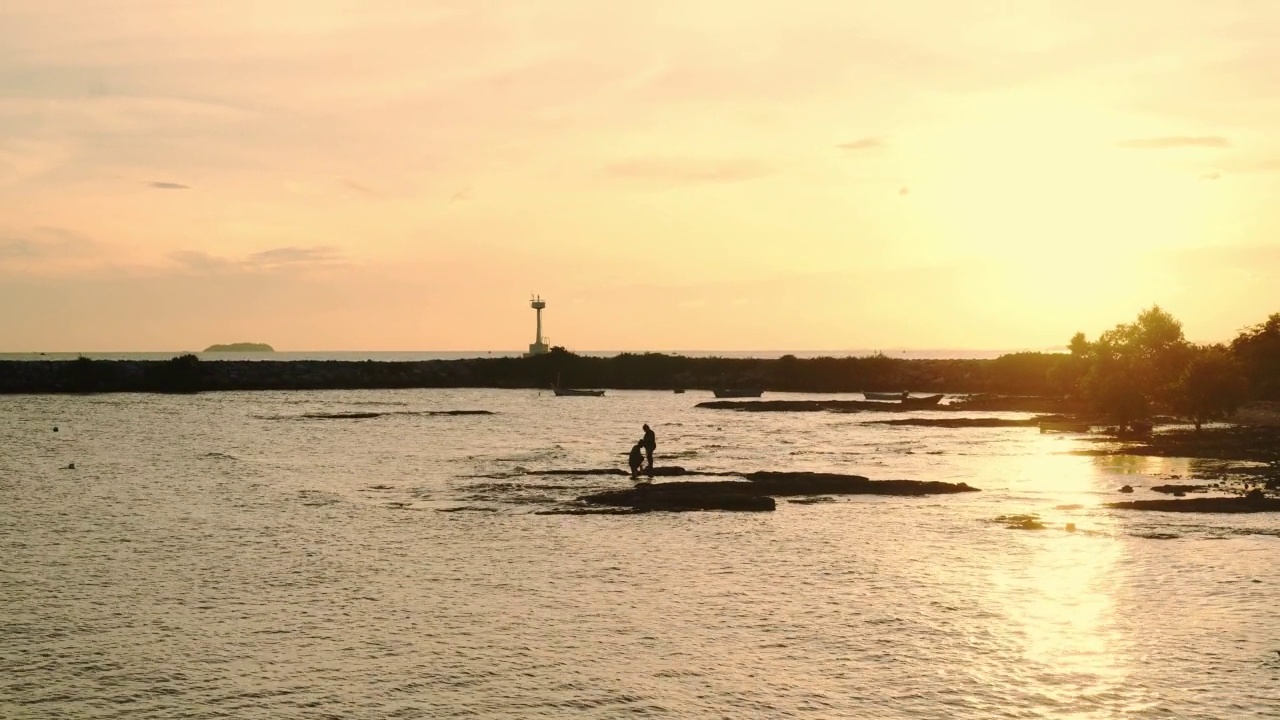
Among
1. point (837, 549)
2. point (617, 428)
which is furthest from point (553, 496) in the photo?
point (617, 428)

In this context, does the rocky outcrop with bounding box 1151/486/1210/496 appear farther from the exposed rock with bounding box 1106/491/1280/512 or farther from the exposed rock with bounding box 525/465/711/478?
the exposed rock with bounding box 525/465/711/478

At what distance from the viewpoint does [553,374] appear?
623ft

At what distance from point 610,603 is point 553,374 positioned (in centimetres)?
15986

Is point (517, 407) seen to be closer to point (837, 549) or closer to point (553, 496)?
point (553, 496)

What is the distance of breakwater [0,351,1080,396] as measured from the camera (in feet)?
544

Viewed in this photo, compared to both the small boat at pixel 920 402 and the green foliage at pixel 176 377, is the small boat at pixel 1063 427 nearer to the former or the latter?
the small boat at pixel 920 402

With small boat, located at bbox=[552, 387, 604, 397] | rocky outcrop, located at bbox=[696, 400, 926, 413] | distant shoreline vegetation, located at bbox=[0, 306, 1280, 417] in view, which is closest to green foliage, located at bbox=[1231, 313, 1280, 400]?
distant shoreline vegetation, located at bbox=[0, 306, 1280, 417]

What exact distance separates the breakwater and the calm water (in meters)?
108

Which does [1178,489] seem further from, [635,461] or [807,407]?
[807,407]

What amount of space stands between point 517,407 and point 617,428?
38.1 metres

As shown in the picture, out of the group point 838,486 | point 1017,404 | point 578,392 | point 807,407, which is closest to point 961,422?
point 1017,404

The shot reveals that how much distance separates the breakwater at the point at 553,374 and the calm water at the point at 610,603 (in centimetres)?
10770

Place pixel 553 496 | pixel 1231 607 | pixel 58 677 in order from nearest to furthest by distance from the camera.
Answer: pixel 58 677 → pixel 1231 607 → pixel 553 496

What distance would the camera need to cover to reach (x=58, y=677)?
77.3 ft
